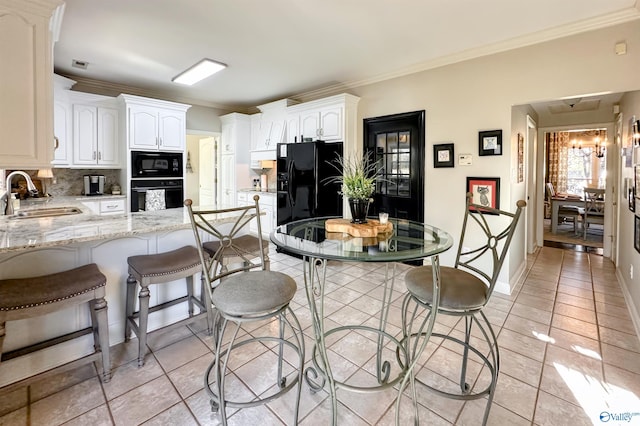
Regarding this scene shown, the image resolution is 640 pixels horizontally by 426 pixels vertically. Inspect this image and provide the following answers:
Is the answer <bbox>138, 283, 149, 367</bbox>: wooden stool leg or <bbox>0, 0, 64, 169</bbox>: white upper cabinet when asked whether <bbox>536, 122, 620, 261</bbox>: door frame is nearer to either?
<bbox>138, 283, 149, 367</bbox>: wooden stool leg

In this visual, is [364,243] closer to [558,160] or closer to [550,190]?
[550,190]

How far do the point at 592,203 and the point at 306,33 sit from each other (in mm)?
6333

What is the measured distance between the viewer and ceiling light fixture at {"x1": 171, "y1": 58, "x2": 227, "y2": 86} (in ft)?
12.9

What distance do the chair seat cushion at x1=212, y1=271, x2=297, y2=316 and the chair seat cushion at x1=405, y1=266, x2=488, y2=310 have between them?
0.67 metres

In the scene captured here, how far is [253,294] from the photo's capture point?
1.51m

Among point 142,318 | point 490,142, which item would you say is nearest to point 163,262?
point 142,318

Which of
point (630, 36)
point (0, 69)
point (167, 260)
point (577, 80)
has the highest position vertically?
point (630, 36)

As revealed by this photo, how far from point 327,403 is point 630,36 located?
379 centimetres

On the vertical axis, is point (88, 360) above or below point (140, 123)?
below

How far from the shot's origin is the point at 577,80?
2881 mm

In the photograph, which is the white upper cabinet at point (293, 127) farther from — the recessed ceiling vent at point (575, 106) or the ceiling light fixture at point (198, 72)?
the recessed ceiling vent at point (575, 106)

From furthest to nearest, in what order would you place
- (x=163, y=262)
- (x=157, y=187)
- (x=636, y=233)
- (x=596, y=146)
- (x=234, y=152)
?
(x=596, y=146) < (x=234, y=152) < (x=157, y=187) < (x=636, y=233) < (x=163, y=262)

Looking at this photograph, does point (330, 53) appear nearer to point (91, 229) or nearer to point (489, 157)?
point (489, 157)

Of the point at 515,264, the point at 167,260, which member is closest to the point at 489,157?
the point at 515,264
